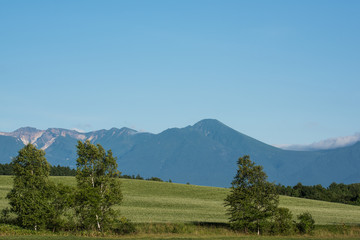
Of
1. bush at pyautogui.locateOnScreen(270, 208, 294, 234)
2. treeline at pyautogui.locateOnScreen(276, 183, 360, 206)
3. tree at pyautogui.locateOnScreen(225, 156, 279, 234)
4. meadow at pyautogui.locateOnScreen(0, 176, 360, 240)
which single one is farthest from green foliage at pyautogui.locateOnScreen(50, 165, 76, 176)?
bush at pyautogui.locateOnScreen(270, 208, 294, 234)

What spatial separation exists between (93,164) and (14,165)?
6270 millimetres

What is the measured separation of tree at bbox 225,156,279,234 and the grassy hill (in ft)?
27.9

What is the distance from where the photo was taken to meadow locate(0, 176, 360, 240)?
41625mm

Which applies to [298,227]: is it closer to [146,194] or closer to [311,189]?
[146,194]

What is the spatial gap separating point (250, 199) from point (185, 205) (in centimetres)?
3121

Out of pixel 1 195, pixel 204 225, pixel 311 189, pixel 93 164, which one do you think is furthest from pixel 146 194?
pixel 311 189

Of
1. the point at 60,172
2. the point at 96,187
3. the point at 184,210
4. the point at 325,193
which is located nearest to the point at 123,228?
the point at 96,187

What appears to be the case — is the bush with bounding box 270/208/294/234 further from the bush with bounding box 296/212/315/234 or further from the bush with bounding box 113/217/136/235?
the bush with bounding box 113/217/136/235

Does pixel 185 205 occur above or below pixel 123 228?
above

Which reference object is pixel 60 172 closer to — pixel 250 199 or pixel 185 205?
pixel 185 205

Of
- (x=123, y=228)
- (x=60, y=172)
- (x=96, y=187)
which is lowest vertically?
→ (x=123, y=228)

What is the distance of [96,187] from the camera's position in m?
38.6

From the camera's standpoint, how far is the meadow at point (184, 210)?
4162 cm

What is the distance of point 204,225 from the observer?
4578 centimetres
